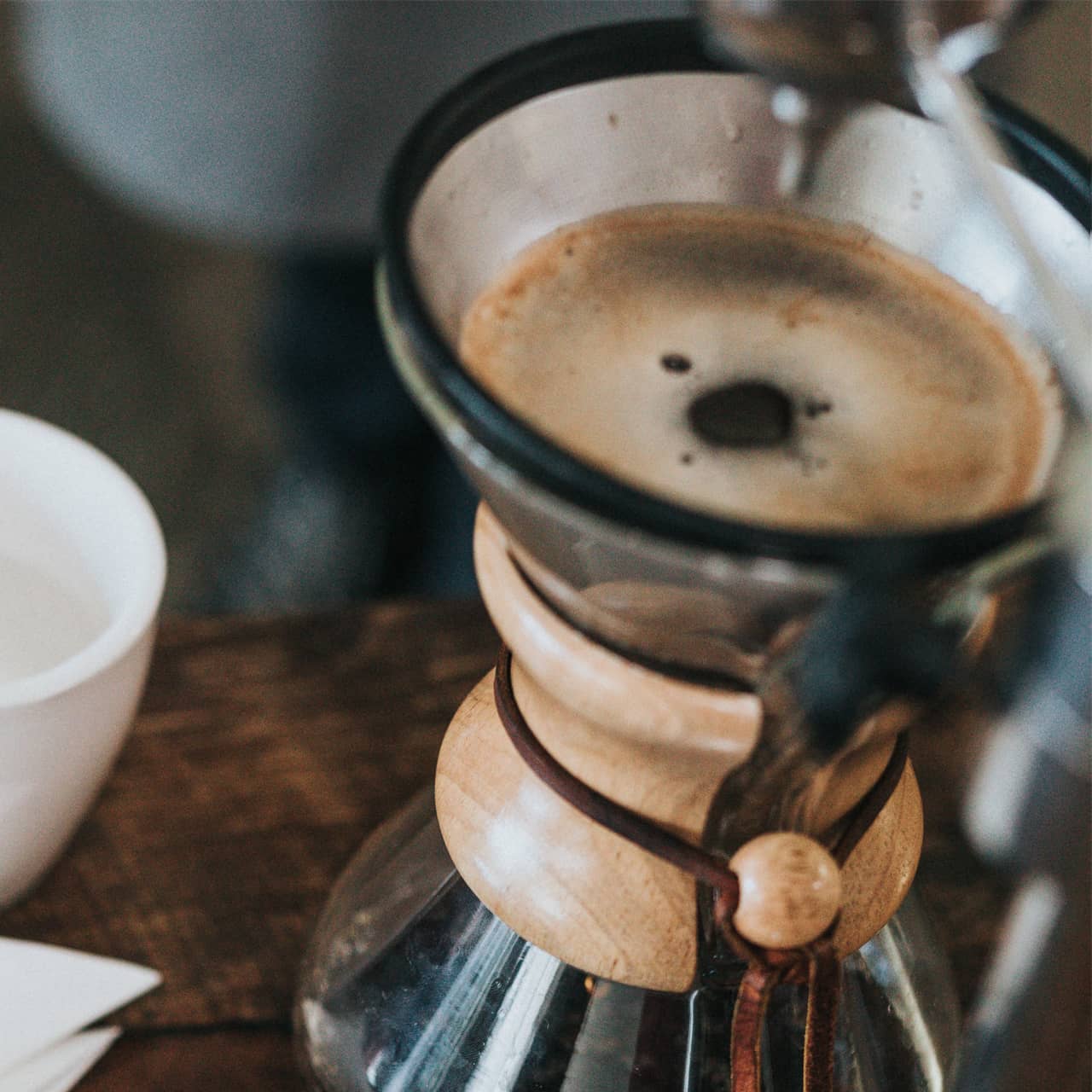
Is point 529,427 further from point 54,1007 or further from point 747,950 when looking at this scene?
point 54,1007

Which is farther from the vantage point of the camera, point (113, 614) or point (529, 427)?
point (113, 614)

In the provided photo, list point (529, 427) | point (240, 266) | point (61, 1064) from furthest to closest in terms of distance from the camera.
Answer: point (240, 266)
point (61, 1064)
point (529, 427)

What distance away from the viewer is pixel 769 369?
1.05ft

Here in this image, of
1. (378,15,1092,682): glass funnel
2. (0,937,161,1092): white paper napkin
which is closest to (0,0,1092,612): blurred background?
(378,15,1092,682): glass funnel

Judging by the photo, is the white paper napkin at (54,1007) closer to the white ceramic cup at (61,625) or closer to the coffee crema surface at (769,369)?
the white ceramic cup at (61,625)

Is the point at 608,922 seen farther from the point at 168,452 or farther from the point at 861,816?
the point at 168,452

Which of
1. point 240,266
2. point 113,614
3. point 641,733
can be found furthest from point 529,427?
point 240,266

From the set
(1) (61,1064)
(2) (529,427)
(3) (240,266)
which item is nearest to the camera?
(2) (529,427)

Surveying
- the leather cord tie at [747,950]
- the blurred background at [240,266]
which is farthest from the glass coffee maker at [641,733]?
the blurred background at [240,266]

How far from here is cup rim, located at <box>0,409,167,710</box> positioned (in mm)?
387

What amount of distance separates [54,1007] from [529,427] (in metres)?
0.25

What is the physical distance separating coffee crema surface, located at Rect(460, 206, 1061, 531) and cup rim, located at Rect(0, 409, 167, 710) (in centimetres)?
15

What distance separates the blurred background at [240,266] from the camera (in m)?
0.78

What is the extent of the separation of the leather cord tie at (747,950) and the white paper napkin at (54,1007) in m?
0.16
